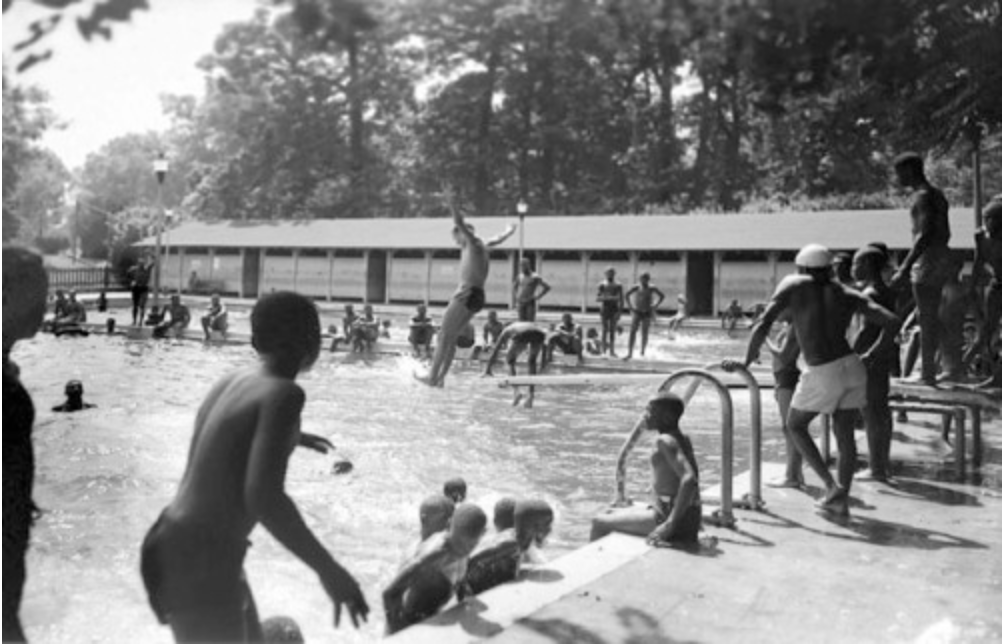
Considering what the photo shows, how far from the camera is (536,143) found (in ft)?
161

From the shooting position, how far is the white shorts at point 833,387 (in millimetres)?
6566

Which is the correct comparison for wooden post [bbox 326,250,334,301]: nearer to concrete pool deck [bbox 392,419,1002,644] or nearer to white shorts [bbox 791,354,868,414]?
white shorts [bbox 791,354,868,414]

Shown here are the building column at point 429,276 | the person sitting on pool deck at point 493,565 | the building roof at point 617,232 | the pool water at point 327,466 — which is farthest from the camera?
the building column at point 429,276

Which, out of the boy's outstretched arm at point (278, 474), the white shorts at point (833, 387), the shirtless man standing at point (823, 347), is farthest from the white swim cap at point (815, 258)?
the boy's outstretched arm at point (278, 474)

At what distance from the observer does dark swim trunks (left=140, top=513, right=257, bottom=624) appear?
104 inches

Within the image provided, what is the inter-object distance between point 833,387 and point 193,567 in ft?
16.8

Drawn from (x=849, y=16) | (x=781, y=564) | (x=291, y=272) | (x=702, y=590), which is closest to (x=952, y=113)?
(x=849, y=16)

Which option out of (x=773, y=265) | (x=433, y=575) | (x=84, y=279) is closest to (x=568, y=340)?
(x=773, y=265)

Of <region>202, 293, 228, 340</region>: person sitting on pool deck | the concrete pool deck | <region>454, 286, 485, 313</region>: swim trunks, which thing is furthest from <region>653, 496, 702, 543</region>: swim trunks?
<region>202, 293, 228, 340</region>: person sitting on pool deck

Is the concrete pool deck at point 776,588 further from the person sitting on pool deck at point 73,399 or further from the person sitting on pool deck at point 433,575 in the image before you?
the person sitting on pool deck at point 73,399

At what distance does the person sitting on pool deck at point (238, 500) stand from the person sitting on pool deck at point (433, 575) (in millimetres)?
1902

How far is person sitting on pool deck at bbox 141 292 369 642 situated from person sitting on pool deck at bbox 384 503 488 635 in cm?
190

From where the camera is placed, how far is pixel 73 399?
13.4m

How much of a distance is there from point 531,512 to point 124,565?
3.32m
